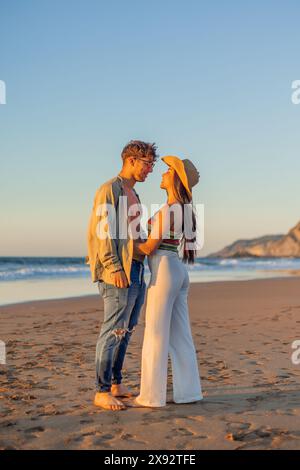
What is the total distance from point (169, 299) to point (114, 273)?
53 cm

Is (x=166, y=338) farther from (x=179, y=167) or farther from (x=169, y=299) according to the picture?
(x=179, y=167)

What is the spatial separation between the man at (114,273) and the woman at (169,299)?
0.15 meters

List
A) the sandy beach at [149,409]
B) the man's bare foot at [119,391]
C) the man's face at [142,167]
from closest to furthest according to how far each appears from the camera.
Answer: the sandy beach at [149,409] < the man's face at [142,167] < the man's bare foot at [119,391]

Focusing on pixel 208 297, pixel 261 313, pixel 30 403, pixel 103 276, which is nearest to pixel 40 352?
pixel 30 403

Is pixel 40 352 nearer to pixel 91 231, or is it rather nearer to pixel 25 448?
pixel 91 231

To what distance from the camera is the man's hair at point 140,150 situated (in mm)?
4828

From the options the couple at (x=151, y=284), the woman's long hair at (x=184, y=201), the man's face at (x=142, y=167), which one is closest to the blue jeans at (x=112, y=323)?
the couple at (x=151, y=284)

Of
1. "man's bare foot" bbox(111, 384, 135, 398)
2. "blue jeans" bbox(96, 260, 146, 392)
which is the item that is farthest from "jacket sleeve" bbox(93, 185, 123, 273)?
"man's bare foot" bbox(111, 384, 135, 398)

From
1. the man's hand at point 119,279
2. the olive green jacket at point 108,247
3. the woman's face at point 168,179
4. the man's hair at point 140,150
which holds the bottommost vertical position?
the man's hand at point 119,279

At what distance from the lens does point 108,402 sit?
15.1 ft

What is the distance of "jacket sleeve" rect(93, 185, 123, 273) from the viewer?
4594 mm

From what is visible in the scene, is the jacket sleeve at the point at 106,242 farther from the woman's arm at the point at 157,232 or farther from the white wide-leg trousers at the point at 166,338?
the white wide-leg trousers at the point at 166,338

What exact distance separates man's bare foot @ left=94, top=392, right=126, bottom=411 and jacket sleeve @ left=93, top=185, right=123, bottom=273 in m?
1.07

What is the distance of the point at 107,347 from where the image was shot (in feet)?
15.3
